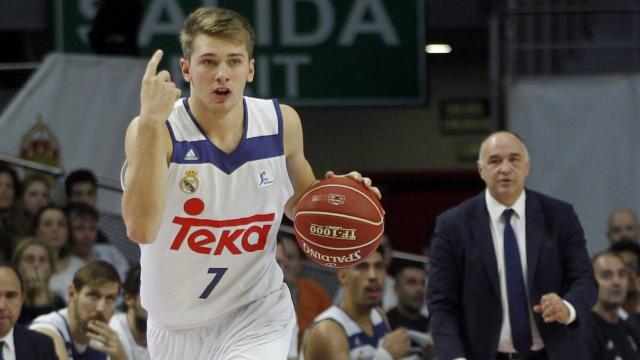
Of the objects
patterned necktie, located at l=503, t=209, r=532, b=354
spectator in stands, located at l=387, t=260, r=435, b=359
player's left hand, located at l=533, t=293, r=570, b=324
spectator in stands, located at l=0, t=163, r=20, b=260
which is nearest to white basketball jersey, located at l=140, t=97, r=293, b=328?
player's left hand, located at l=533, t=293, r=570, b=324

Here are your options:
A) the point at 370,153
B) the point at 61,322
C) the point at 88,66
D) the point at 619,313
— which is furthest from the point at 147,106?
the point at 370,153

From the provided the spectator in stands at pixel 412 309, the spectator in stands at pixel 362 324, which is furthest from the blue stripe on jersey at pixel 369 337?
the spectator in stands at pixel 412 309

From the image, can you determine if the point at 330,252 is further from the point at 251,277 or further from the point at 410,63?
the point at 410,63

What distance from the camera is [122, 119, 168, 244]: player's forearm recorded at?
4219 millimetres

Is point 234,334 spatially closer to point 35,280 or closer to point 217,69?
point 217,69

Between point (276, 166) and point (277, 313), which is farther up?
point (276, 166)

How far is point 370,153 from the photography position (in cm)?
1507

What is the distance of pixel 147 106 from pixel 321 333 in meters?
3.61

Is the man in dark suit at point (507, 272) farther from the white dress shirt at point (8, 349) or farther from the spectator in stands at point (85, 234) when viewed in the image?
the spectator in stands at point (85, 234)

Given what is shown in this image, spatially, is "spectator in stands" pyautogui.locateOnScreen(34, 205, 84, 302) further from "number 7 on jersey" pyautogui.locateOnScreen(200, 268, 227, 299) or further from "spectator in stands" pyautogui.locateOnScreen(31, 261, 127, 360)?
"number 7 on jersey" pyautogui.locateOnScreen(200, 268, 227, 299)

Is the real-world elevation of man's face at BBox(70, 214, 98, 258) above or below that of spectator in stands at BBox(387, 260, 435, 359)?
above

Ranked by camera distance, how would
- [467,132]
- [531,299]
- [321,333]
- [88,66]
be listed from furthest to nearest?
1. [467,132]
2. [88,66]
3. [321,333]
4. [531,299]

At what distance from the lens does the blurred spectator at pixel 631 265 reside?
28.0ft

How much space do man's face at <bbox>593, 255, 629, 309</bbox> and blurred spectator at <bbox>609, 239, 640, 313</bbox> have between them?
294mm
